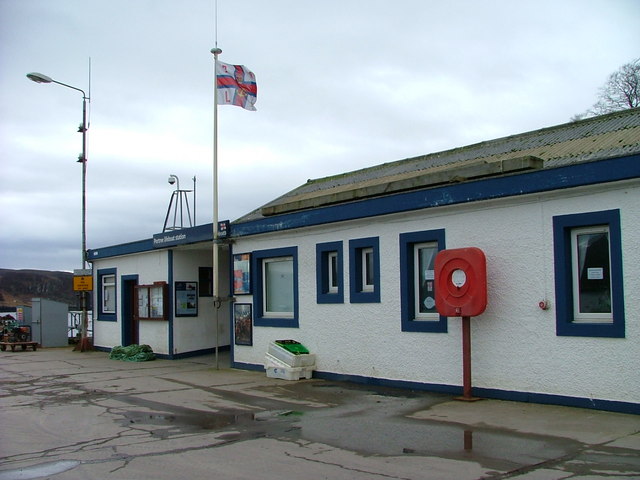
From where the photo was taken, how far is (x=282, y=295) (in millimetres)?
15266

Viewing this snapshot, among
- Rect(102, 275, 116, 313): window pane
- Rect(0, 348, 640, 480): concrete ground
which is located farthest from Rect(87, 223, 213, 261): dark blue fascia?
Rect(0, 348, 640, 480): concrete ground

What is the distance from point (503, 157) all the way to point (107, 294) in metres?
15.2

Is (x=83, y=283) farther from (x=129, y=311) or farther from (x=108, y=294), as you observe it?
(x=129, y=311)

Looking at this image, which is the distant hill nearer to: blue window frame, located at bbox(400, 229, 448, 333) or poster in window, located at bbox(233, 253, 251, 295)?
poster in window, located at bbox(233, 253, 251, 295)

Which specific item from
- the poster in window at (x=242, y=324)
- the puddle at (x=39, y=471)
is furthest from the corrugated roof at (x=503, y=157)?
the puddle at (x=39, y=471)

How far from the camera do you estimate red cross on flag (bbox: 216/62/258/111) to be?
16.2m

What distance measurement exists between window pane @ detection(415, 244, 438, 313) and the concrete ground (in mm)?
1544

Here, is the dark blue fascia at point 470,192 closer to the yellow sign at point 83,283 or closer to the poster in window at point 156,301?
the poster in window at point 156,301

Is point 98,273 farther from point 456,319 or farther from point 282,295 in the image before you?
point 456,319

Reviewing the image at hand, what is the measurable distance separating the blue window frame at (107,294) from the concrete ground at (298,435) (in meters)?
9.10

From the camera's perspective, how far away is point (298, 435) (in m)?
8.45

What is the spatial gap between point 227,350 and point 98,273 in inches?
240

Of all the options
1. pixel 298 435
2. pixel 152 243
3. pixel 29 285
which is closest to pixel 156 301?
pixel 152 243

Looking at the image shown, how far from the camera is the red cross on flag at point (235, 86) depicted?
53.1ft
